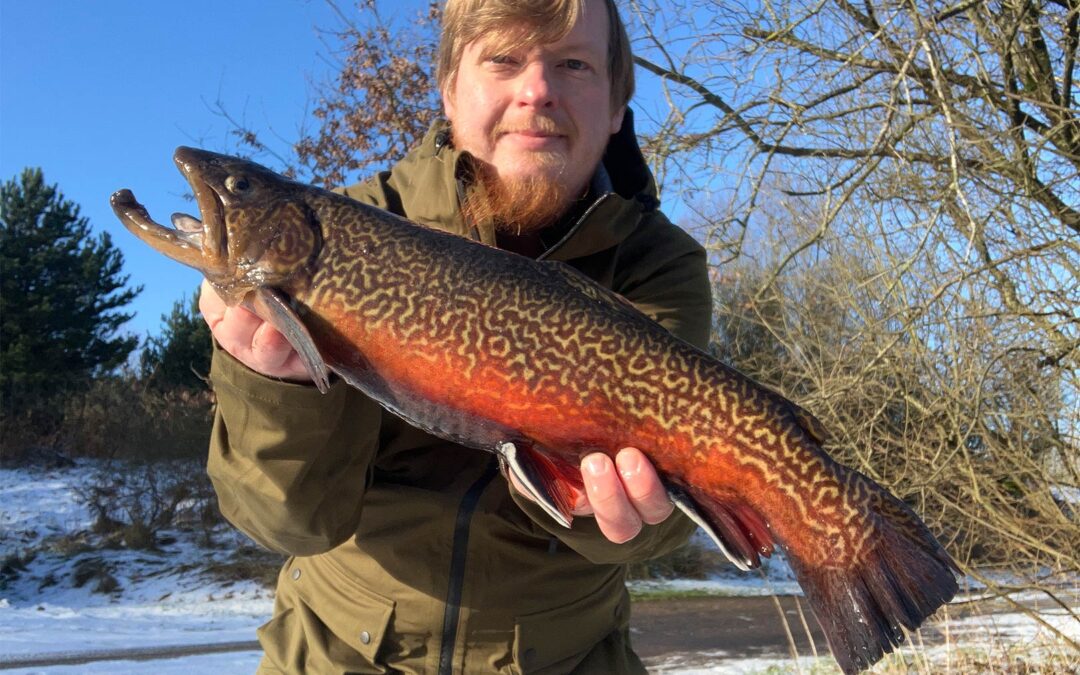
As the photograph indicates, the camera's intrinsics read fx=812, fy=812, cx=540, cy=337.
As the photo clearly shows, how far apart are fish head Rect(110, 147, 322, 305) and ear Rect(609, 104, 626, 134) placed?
5.05 ft

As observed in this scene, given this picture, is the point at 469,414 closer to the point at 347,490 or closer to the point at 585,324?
the point at 585,324

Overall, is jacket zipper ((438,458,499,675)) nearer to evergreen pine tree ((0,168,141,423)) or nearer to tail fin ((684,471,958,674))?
tail fin ((684,471,958,674))

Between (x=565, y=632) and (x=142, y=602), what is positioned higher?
(x=565, y=632)

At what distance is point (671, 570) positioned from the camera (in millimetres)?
18359

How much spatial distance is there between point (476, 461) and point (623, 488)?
0.88m

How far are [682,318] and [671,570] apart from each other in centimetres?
1617

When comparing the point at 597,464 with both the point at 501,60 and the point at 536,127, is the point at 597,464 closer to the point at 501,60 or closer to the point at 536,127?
the point at 536,127

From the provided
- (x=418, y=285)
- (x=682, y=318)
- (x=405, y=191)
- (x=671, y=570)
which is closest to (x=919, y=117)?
(x=682, y=318)

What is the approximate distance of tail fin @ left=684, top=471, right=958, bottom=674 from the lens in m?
2.29

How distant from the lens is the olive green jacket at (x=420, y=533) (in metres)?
2.63

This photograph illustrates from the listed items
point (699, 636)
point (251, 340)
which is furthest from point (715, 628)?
point (251, 340)

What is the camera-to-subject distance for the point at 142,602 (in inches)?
563

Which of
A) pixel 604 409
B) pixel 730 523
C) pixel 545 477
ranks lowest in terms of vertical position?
pixel 730 523

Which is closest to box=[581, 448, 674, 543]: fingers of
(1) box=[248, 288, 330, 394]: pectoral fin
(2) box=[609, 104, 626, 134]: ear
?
(1) box=[248, 288, 330, 394]: pectoral fin
